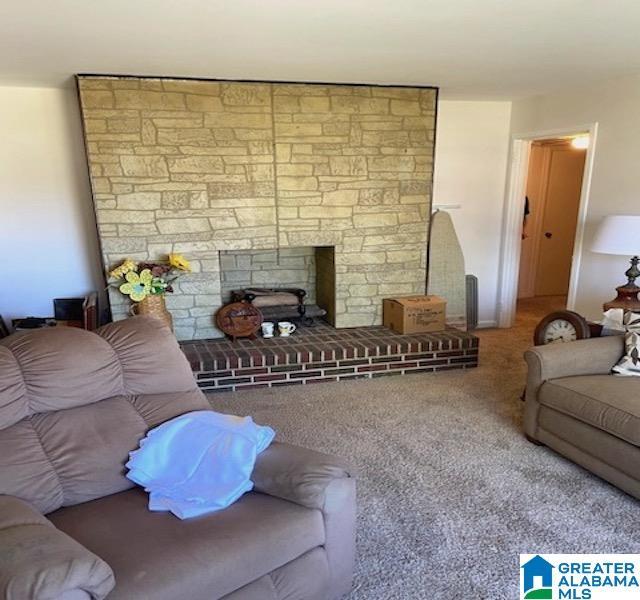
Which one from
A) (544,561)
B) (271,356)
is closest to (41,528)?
(544,561)

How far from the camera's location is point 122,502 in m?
1.67

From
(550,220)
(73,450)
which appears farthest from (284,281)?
(550,220)

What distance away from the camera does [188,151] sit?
3.74 m

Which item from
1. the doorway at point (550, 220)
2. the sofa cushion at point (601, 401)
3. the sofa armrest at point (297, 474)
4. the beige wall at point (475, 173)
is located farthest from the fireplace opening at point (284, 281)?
the doorway at point (550, 220)

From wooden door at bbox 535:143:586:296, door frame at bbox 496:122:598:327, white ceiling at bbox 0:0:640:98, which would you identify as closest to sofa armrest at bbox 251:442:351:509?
white ceiling at bbox 0:0:640:98

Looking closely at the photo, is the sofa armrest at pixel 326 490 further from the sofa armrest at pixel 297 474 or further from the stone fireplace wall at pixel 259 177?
the stone fireplace wall at pixel 259 177

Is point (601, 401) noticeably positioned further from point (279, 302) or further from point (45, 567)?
point (279, 302)

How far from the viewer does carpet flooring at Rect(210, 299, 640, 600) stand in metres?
1.93

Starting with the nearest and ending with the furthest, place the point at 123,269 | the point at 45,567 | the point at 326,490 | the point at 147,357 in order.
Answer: the point at 45,567 < the point at 326,490 < the point at 147,357 < the point at 123,269

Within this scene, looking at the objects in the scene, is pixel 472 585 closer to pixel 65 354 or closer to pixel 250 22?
pixel 65 354

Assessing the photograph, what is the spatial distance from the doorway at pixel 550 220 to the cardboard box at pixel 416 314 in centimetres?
245

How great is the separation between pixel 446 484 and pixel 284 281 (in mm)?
2628

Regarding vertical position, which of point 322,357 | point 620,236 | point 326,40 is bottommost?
point 322,357

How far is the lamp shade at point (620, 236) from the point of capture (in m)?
3.03
